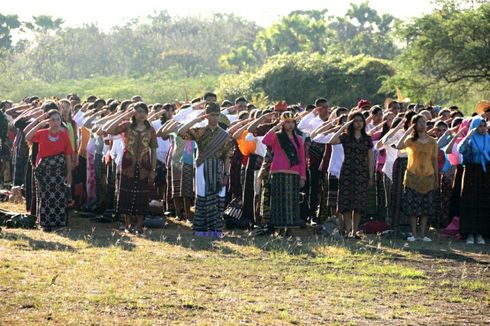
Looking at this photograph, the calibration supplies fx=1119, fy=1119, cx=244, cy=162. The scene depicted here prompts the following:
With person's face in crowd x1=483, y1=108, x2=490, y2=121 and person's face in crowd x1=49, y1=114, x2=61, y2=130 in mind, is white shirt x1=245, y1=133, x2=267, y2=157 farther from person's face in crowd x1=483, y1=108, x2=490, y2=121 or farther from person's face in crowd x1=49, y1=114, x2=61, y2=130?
person's face in crowd x1=483, y1=108, x2=490, y2=121

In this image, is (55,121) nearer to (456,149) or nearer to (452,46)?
(456,149)

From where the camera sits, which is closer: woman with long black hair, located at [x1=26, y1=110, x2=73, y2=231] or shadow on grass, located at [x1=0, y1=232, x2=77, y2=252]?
shadow on grass, located at [x1=0, y1=232, x2=77, y2=252]

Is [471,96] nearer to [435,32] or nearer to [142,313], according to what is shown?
[435,32]

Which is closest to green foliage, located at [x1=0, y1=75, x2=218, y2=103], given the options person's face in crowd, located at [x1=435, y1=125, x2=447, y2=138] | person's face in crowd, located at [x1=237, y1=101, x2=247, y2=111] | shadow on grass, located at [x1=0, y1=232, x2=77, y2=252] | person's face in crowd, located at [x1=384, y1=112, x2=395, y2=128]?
person's face in crowd, located at [x1=237, y1=101, x2=247, y2=111]

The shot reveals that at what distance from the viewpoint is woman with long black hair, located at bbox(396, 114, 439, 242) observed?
14375mm

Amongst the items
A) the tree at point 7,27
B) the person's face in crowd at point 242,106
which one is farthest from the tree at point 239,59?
the person's face in crowd at point 242,106

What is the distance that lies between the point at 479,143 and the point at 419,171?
34.5 inches

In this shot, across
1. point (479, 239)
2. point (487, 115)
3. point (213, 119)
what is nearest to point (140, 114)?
point (213, 119)

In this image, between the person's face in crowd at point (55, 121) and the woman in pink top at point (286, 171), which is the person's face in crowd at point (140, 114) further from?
the woman in pink top at point (286, 171)

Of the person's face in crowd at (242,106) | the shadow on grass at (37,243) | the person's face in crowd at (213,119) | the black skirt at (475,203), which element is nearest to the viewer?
the shadow on grass at (37,243)

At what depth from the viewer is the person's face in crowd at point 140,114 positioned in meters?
14.2

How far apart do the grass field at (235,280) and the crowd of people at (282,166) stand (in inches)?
20.7

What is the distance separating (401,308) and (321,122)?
242 inches

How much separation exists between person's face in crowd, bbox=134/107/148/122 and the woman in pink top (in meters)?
1.58
